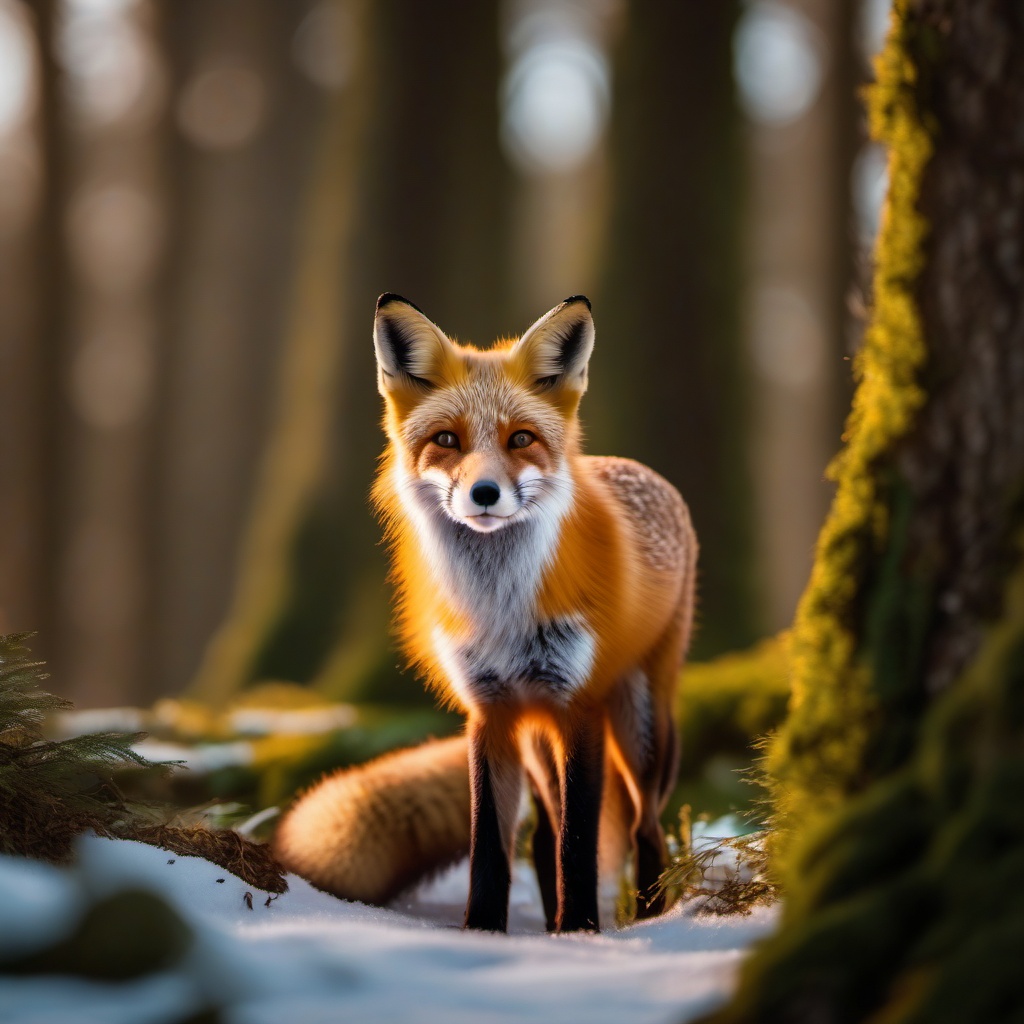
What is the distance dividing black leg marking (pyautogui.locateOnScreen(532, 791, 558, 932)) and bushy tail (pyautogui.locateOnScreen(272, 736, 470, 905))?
249 millimetres

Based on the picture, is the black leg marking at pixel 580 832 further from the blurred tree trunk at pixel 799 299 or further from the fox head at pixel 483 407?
the blurred tree trunk at pixel 799 299

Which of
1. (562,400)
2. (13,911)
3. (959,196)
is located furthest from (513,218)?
(13,911)

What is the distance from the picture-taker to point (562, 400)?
3.31 metres

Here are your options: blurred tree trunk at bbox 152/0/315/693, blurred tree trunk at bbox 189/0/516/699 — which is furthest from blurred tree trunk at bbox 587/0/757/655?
blurred tree trunk at bbox 152/0/315/693

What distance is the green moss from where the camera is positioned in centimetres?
206

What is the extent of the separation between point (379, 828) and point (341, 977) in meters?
1.60

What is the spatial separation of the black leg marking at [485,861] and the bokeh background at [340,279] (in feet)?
5.31

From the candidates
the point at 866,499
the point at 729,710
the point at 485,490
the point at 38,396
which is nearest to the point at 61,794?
the point at 485,490

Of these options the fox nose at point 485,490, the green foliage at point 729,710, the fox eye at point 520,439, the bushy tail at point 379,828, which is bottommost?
the green foliage at point 729,710

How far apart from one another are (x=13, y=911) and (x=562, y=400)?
2.09 meters

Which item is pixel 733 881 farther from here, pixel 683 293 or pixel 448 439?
pixel 683 293

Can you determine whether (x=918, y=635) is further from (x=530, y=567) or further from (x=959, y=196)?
(x=530, y=567)

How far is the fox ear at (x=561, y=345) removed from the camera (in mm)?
3215

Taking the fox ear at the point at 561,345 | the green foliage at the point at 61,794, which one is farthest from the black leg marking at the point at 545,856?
the fox ear at the point at 561,345
